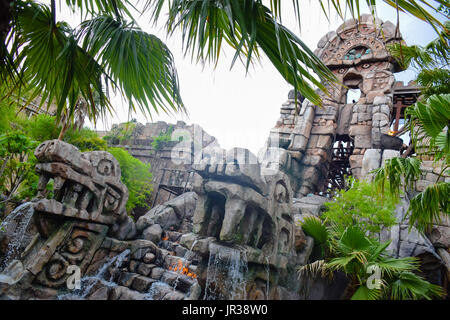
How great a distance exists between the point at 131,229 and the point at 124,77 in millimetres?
3781

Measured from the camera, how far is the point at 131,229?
5.36 metres

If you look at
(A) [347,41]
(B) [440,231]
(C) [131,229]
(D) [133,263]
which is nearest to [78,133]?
(C) [131,229]

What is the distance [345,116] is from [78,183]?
29.1ft

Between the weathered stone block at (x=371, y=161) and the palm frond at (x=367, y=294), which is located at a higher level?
the weathered stone block at (x=371, y=161)

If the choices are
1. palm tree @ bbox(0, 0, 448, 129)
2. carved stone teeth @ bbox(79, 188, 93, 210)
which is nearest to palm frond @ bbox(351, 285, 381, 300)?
palm tree @ bbox(0, 0, 448, 129)

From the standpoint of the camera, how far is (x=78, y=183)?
427cm

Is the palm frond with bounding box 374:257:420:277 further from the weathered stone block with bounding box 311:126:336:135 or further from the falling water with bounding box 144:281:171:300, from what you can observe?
the weathered stone block with bounding box 311:126:336:135

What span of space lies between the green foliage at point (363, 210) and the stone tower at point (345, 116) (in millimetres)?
3484

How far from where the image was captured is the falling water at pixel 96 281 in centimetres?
399

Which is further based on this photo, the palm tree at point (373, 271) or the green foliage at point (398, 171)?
the green foliage at point (398, 171)

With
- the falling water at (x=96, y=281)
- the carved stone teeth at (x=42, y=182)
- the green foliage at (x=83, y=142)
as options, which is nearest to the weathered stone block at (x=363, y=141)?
the falling water at (x=96, y=281)

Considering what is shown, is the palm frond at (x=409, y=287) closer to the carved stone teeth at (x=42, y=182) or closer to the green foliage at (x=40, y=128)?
the carved stone teeth at (x=42, y=182)

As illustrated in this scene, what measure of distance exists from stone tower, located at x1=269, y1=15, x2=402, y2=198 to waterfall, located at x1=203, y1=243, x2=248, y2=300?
5.86m
